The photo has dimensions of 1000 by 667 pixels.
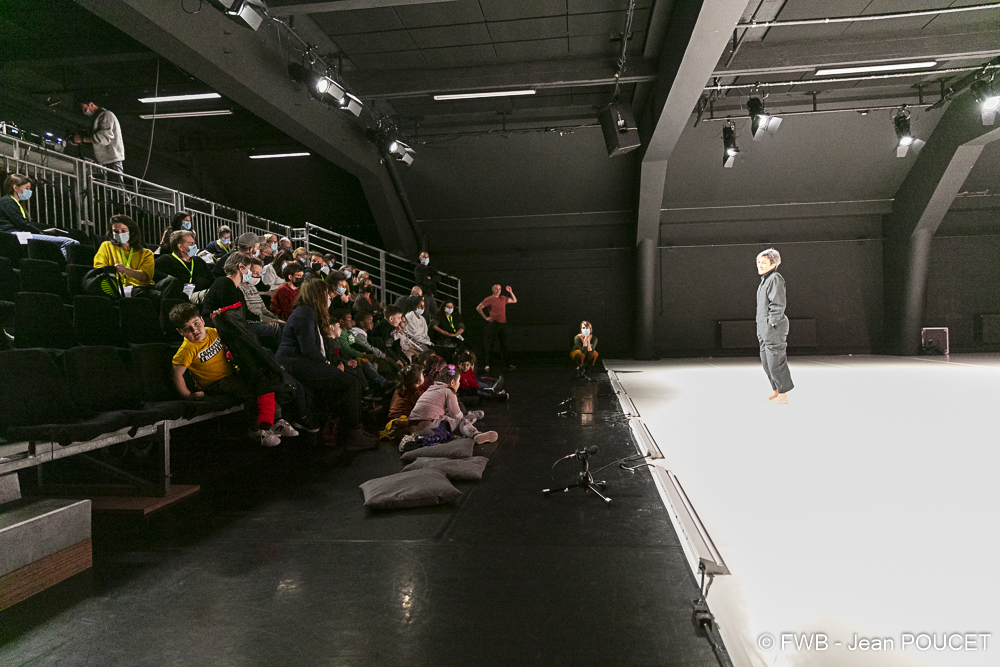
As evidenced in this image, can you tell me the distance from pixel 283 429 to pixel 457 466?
67.7 inches

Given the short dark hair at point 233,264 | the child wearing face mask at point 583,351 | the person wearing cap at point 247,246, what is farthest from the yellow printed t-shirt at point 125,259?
the child wearing face mask at point 583,351

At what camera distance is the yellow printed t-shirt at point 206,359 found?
3.50m

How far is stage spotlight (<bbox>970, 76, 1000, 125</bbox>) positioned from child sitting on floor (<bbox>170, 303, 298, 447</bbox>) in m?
10.5

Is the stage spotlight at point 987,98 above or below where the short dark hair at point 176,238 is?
above

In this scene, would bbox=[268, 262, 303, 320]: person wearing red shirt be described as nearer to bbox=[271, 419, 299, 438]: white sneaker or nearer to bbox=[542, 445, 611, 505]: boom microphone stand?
bbox=[271, 419, 299, 438]: white sneaker

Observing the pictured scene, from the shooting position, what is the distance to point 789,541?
2.18 m

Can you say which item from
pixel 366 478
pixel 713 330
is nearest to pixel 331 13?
pixel 366 478

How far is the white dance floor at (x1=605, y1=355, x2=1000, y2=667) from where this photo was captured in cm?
156

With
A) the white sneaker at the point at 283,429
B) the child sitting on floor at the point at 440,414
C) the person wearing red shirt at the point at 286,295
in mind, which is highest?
the person wearing red shirt at the point at 286,295

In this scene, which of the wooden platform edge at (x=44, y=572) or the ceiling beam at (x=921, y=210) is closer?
the wooden platform edge at (x=44, y=572)

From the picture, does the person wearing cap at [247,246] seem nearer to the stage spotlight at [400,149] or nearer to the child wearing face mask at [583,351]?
the stage spotlight at [400,149]

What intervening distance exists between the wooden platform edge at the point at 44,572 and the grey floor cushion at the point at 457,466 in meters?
1.51

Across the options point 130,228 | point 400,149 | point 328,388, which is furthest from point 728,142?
point 130,228

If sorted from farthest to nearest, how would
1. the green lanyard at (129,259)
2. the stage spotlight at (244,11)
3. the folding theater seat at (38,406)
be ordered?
the stage spotlight at (244,11) → the green lanyard at (129,259) → the folding theater seat at (38,406)
